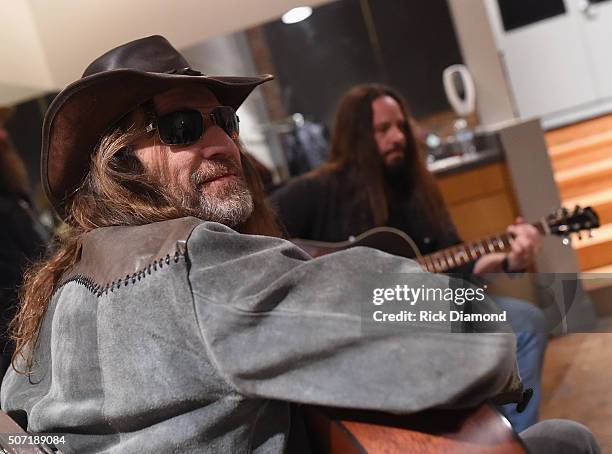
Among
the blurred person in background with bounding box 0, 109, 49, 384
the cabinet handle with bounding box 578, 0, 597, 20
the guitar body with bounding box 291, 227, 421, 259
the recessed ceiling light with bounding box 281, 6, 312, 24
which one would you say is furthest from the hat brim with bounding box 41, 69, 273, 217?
the cabinet handle with bounding box 578, 0, 597, 20

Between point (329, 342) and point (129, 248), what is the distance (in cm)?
46

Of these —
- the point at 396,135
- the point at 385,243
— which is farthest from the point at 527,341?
the point at 396,135

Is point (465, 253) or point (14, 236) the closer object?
point (14, 236)

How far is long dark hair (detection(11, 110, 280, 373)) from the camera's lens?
5.11 feet

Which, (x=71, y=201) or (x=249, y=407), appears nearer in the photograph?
(x=249, y=407)

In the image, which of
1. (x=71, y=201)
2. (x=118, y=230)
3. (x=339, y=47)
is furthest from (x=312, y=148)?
(x=118, y=230)

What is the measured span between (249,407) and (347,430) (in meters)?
0.17

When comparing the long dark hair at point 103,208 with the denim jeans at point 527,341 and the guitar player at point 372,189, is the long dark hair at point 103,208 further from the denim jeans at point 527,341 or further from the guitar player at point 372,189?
the guitar player at point 372,189

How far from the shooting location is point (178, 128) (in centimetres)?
163

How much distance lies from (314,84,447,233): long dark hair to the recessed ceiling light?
1173 millimetres

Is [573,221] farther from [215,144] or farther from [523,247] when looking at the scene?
[215,144]

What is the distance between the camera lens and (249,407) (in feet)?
4.04

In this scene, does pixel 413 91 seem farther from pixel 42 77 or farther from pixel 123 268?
pixel 123 268

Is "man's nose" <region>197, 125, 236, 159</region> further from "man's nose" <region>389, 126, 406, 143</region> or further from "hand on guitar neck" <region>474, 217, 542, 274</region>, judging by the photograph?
"man's nose" <region>389, 126, 406, 143</region>
